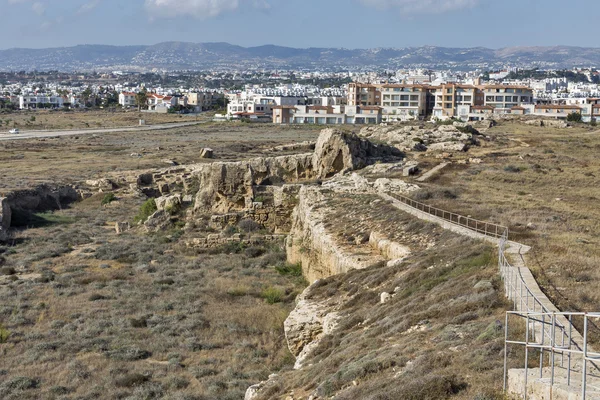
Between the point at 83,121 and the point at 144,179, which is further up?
the point at 144,179

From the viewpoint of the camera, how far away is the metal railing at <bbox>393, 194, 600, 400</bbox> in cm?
891

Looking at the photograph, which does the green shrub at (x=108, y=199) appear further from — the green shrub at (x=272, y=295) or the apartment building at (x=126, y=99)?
the apartment building at (x=126, y=99)

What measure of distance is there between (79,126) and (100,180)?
7689 centimetres

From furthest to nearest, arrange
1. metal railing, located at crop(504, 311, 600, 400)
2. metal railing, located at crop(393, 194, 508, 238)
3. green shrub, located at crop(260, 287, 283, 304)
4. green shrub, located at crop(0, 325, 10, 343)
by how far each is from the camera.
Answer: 1. green shrub, located at crop(260, 287, 283, 304)
2. metal railing, located at crop(393, 194, 508, 238)
3. green shrub, located at crop(0, 325, 10, 343)
4. metal railing, located at crop(504, 311, 600, 400)

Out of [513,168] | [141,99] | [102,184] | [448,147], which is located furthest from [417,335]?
[141,99]

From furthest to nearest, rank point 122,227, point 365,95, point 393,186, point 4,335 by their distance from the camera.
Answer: point 365,95 → point 122,227 → point 393,186 → point 4,335

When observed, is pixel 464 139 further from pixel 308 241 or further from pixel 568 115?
pixel 568 115

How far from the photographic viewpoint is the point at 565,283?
1450cm

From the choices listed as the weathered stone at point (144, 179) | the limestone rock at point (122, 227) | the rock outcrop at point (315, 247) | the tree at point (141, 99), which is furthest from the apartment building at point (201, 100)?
the rock outcrop at point (315, 247)

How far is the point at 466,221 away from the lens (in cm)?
2241

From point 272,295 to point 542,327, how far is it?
13.3 meters

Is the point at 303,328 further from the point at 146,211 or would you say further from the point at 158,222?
the point at 146,211

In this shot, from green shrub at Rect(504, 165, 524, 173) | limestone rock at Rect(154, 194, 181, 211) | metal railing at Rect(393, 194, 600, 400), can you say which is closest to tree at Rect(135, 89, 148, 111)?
limestone rock at Rect(154, 194, 181, 211)

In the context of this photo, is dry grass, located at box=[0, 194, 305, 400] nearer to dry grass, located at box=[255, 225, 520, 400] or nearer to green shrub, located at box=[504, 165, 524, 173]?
dry grass, located at box=[255, 225, 520, 400]
